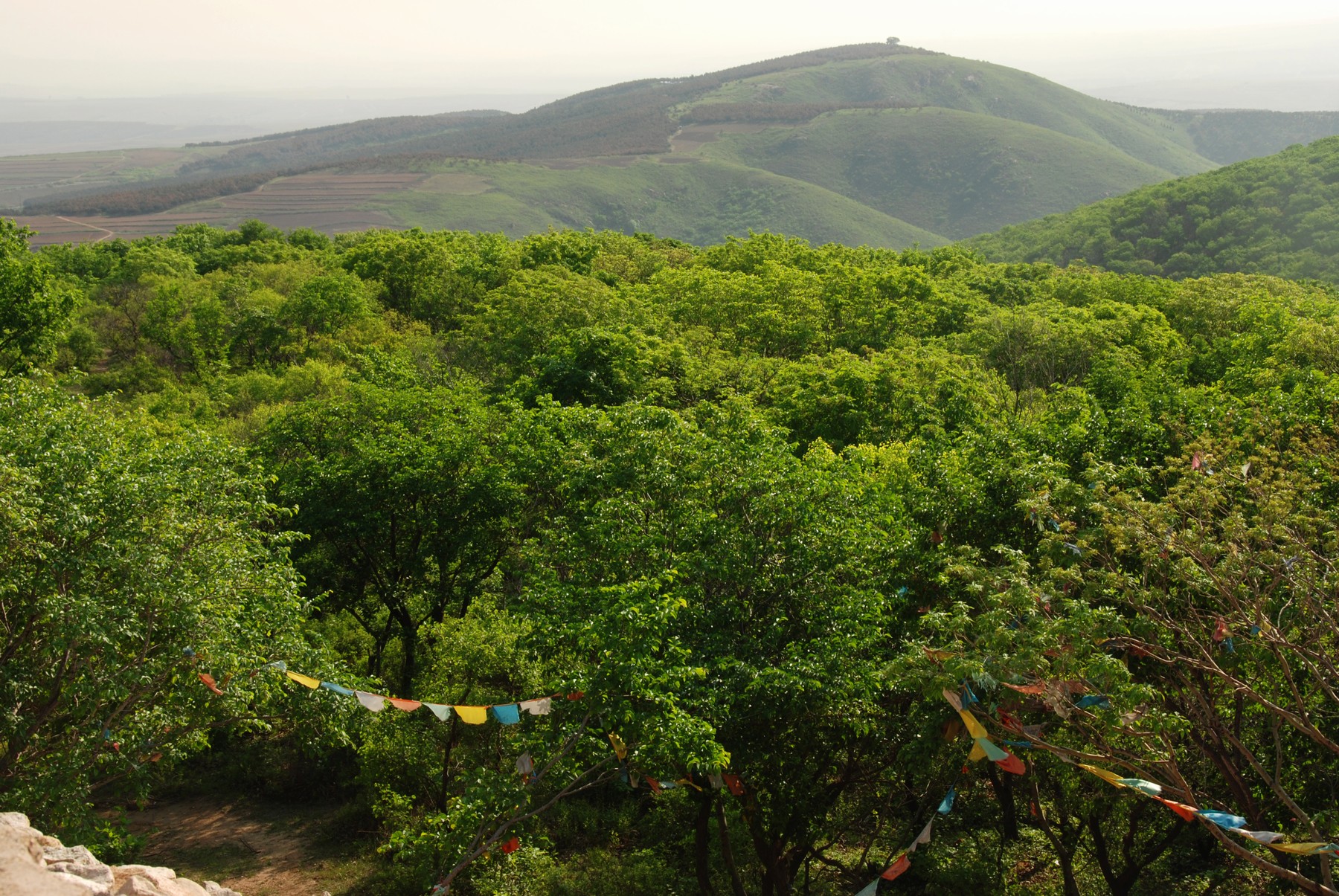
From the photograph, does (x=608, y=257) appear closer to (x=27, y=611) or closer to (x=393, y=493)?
(x=393, y=493)

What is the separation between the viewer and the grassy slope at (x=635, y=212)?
17225cm

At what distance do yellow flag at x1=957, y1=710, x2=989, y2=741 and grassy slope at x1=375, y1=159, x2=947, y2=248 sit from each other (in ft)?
527

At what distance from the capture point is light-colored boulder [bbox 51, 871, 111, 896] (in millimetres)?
8859

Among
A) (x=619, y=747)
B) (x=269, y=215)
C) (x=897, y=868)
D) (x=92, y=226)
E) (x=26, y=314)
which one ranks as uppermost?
(x=26, y=314)

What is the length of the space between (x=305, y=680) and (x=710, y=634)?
5457 mm

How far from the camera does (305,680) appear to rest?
12758 millimetres

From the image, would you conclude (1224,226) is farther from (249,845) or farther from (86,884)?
(86,884)

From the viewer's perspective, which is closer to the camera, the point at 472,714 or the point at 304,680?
the point at 472,714

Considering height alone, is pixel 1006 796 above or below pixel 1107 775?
below

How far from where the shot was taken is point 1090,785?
1374cm

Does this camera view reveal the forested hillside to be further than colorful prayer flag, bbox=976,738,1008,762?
Yes

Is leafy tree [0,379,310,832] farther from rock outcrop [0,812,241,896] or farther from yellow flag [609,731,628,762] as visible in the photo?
yellow flag [609,731,628,762]

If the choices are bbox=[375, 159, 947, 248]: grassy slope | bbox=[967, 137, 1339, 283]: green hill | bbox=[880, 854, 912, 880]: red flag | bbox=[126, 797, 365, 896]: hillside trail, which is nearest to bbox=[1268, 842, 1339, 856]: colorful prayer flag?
bbox=[880, 854, 912, 880]: red flag

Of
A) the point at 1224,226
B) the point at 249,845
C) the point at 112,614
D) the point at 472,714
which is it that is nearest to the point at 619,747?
the point at 472,714
